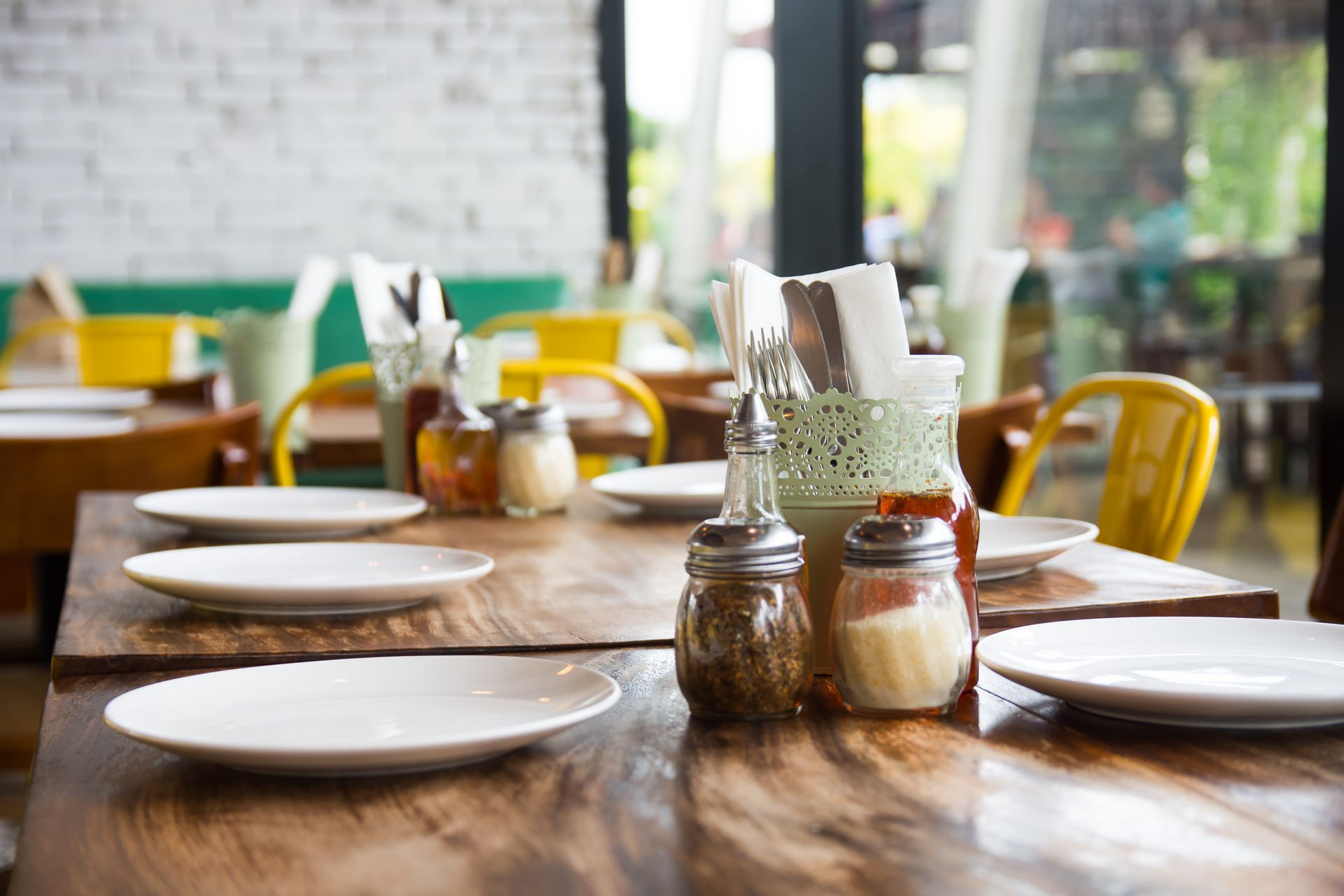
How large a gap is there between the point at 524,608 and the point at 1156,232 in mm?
2633

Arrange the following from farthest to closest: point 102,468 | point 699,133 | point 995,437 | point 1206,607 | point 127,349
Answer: point 699,133, point 127,349, point 995,437, point 102,468, point 1206,607

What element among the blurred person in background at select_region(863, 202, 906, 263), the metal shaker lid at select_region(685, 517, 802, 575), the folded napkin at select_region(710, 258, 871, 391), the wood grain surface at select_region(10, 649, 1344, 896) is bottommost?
the wood grain surface at select_region(10, 649, 1344, 896)

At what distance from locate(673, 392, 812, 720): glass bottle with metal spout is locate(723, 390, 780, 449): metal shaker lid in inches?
2.1

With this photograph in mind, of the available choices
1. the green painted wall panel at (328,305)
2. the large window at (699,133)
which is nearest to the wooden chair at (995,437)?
the green painted wall panel at (328,305)

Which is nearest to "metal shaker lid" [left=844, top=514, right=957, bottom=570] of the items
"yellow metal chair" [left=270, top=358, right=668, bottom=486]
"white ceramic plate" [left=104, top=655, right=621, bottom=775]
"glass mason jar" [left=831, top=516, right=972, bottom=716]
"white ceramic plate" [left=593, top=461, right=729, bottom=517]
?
"glass mason jar" [left=831, top=516, right=972, bottom=716]

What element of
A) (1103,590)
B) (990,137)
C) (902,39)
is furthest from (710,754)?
(902,39)

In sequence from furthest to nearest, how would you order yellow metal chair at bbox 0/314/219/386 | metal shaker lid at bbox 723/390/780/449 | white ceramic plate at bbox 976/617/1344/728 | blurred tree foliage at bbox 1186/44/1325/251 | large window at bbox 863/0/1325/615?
yellow metal chair at bbox 0/314/219/386 < large window at bbox 863/0/1325/615 < blurred tree foliage at bbox 1186/44/1325/251 < metal shaker lid at bbox 723/390/780/449 < white ceramic plate at bbox 976/617/1344/728

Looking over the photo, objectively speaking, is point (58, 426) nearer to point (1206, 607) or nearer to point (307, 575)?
point (307, 575)

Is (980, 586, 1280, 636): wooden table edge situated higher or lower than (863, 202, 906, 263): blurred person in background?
lower

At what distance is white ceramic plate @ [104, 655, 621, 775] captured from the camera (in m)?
0.62

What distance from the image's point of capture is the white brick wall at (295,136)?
5168 millimetres

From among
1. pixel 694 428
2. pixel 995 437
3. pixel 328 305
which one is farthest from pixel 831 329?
pixel 328 305

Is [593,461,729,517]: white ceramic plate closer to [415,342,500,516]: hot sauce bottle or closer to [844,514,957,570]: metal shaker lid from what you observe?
[415,342,500,516]: hot sauce bottle

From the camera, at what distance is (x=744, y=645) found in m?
0.72
